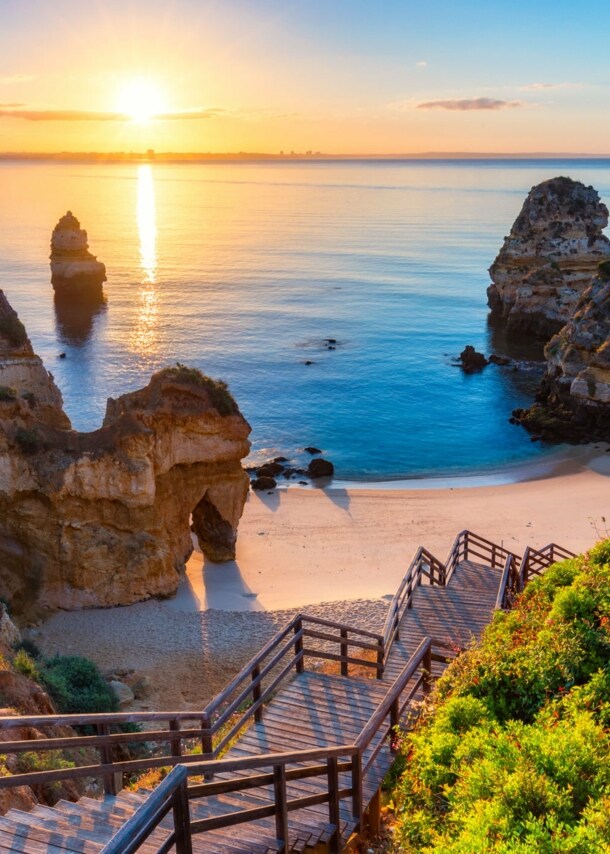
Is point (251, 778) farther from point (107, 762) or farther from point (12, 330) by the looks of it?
point (12, 330)

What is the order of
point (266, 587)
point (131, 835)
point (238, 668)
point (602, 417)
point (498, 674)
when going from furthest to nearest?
point (602, 417) < point (266, 587) < point (238, 668) < point (498, 674) < point (131, 835)

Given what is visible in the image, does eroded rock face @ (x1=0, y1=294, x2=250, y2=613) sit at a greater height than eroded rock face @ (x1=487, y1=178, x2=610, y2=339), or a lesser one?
lesser

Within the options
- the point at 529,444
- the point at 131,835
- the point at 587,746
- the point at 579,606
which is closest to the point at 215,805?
the point at 131,835

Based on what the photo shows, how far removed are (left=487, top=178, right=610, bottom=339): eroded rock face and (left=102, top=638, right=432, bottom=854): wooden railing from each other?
71595mm

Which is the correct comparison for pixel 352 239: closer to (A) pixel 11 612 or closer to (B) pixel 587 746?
(A) pixel 11 612

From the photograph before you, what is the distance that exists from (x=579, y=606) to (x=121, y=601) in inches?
744

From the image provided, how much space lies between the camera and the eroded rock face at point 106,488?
25.4 meters

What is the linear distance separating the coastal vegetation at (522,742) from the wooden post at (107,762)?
318cm

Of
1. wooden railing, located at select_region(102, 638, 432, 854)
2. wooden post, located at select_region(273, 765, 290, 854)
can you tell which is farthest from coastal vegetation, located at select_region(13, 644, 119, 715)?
wooden post, located at select_region(273, 765, 290, 854)

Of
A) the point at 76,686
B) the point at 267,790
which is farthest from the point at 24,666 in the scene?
the point at 267,790

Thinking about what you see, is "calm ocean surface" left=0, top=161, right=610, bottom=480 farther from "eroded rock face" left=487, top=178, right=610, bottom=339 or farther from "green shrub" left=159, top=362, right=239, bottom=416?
"green shrub" left=159, top=362, right=239, bottom=416

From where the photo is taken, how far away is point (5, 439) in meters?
24.9

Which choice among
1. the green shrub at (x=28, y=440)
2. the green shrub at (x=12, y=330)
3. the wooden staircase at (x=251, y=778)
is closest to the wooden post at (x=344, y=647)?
the wooden staircase at (x=251, y=778)

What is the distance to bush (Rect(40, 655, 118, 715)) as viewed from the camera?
18.1 meters
